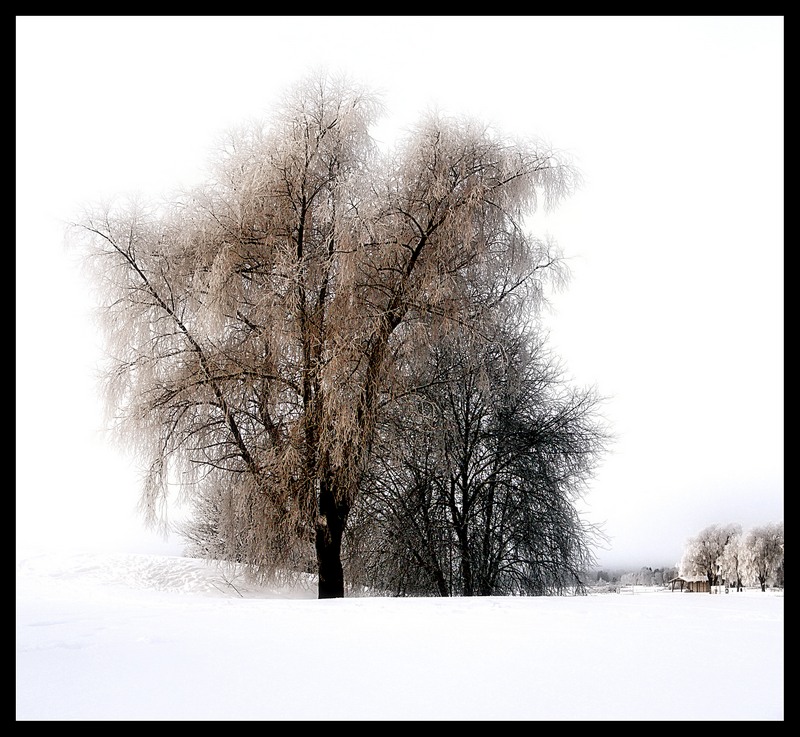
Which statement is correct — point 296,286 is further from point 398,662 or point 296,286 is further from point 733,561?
point 733,561

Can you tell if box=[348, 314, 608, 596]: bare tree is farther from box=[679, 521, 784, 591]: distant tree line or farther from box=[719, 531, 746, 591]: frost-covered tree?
box=[719, 531, 746, 591]: frost-covered tree

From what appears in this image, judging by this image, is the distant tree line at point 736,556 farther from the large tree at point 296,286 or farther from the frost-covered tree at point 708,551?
the large tree at point 296,286

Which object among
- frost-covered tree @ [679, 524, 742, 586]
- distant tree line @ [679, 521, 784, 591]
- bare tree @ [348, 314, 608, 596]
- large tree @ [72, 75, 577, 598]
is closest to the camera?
large tree @ [72, 75, 577, 598]

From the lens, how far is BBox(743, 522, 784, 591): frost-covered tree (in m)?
7.85

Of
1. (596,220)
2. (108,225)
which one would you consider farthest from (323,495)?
(596,220)

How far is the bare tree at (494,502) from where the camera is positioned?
389 inches

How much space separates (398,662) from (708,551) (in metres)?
7.51

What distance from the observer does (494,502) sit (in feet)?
33.4

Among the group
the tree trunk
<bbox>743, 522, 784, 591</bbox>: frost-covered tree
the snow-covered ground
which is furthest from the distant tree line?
the tree trunk

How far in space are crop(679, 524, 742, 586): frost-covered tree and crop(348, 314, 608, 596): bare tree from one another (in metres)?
1.49

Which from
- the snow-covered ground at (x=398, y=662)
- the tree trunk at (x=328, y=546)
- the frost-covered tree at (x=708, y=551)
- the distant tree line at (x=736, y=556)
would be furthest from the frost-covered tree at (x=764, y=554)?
the tree trunk at (x=328, y=546)

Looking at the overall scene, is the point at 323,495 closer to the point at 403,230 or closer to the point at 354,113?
the point at 403,230
